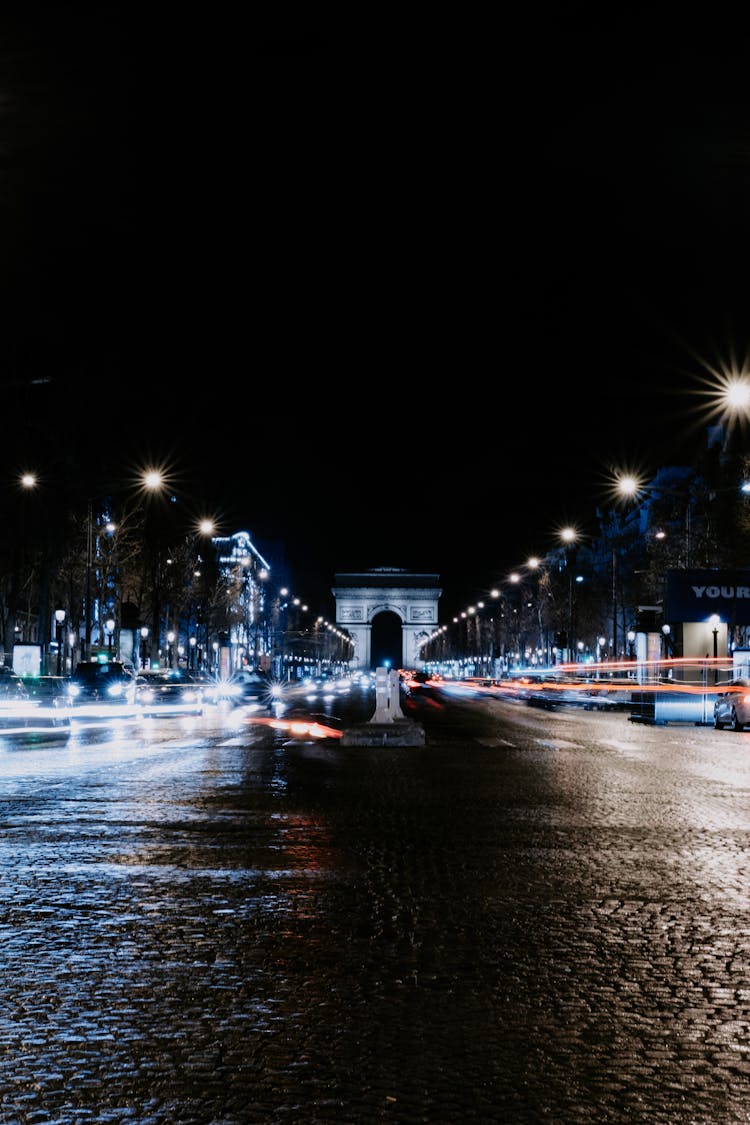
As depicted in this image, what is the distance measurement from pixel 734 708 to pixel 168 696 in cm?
2120

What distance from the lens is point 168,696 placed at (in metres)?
47.4

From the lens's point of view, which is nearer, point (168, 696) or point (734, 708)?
Answer: point (734, 708)

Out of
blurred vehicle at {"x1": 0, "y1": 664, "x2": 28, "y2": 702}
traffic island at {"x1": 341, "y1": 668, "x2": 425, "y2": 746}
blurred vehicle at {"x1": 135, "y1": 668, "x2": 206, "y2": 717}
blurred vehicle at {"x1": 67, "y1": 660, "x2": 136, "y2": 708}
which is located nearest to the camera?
traffic island at {"x1": 341, "y1": 668, "x2": 425, "y2": 746}

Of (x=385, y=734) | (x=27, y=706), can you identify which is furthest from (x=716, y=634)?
(x=27, y=706)

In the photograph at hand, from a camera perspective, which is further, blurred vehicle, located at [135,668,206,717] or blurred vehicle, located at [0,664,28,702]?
blurred vehicle, located at [135,668,206,717]

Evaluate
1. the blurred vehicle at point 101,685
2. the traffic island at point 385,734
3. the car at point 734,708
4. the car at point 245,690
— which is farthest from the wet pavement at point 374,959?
the car at point 245,690

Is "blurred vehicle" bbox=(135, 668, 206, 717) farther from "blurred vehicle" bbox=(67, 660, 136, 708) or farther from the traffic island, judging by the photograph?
the traffic island

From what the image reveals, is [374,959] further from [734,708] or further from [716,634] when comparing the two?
[716,634]

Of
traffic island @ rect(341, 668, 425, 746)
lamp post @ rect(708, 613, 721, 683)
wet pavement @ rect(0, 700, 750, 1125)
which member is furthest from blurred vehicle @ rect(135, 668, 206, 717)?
wet pavement @ rect(0, 700, 750, 1125)

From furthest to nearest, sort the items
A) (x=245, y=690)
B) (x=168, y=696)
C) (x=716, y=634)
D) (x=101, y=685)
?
(x=245, y=690) < (x=716, y=634) < (x=168, y=696) < (x=101, y=685)

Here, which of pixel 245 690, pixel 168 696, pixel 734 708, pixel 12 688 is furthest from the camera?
pixel 245 690

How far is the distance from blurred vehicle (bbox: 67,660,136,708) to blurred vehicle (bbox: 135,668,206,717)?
18.2 inches

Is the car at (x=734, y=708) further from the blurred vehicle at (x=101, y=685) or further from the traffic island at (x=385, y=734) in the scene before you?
the blurred vehicle at (x=101, y=685)

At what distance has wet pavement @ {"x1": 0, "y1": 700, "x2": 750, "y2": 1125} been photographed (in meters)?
4.84
